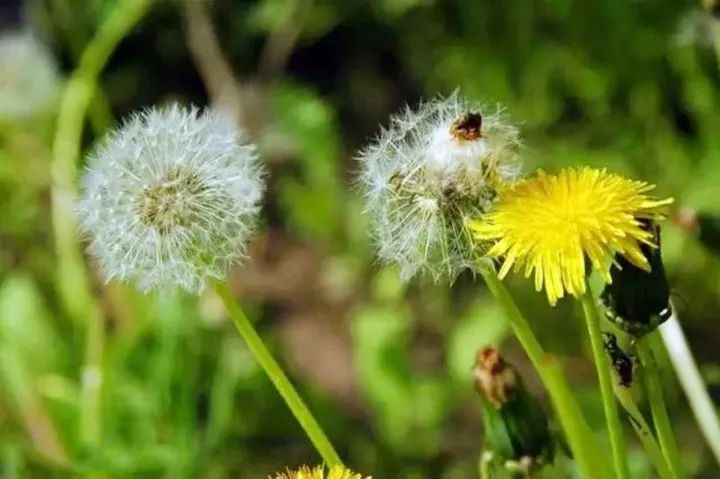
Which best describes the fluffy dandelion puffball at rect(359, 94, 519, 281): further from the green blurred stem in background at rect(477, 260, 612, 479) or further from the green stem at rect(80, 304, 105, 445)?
the green stem at rect(80, 304, 105, 445)

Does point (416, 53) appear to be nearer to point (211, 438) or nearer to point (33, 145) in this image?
point (33, 145)

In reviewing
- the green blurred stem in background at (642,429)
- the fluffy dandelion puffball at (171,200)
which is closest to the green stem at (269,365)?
the fluffy dandelion puffball at (171,200)

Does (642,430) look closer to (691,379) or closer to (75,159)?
(691,379)

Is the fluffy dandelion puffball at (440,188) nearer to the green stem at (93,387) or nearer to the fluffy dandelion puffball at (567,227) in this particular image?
the fluffy dandelion puffball at (567,227)

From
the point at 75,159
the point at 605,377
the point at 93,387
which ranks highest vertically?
the point at 75,159

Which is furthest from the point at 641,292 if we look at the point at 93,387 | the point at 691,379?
the point at 93,387

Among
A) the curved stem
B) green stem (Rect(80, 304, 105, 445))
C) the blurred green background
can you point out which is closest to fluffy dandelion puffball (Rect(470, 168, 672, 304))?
the curved stem

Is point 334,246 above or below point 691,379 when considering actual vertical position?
above
